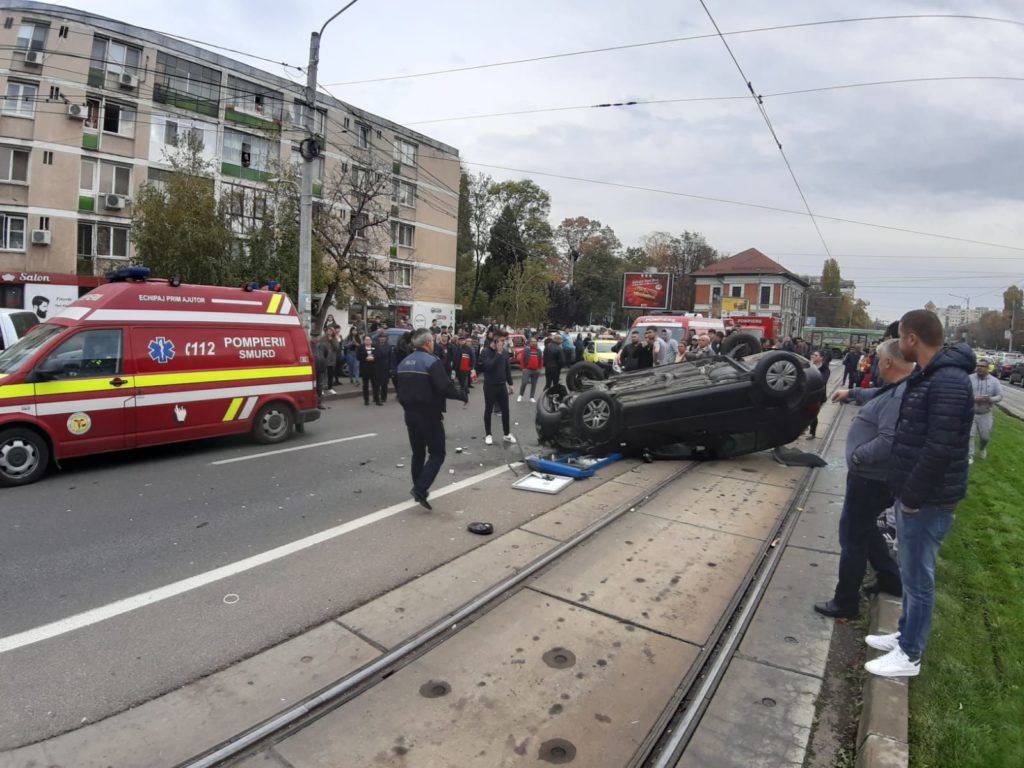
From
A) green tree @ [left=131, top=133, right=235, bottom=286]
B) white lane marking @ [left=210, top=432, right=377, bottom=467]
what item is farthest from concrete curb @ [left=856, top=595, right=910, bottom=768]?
green tree @ [left=131, top=133, right=235, bottom=286]

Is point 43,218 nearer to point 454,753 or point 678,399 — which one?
point 678,399

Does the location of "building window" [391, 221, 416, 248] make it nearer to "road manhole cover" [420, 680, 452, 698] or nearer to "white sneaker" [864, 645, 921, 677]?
"road manhole cover" [420, 680, 452, 698]

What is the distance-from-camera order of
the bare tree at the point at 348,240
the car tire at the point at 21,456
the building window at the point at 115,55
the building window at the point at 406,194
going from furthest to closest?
the building window at the point at 406,194
the building window at the point at 115,55
the bare tree at the point at 348,240
the car tire at the point at 21,456

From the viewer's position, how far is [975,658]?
3559 millimetres

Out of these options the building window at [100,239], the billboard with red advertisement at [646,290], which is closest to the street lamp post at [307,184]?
the building window at [100,239]

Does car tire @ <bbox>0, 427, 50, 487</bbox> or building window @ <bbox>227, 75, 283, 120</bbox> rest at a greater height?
building window @ <bbox>227, 75, 283, 120</bbox>

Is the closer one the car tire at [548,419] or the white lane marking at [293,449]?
the white lane marking at [293,449]

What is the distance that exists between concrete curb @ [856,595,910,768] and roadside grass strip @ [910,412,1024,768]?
54 millimetres

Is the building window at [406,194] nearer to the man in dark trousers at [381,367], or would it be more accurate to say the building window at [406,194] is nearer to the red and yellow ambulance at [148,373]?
the man in dark trousers at [381,367]

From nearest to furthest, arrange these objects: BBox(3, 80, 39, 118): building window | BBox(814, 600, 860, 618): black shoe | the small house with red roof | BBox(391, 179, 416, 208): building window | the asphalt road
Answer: the asphalt road < BBox(814, 600, 860, 618): black shoe < BBox(3, 80, 39, 118): building window < BBox(391, 179, 416, 208): building window < the small house with red roof

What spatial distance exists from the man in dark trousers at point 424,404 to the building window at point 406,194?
35.4m

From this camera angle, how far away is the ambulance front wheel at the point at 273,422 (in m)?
9.35

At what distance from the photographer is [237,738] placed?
2.90 m

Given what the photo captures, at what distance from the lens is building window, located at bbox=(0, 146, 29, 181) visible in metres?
26.1
